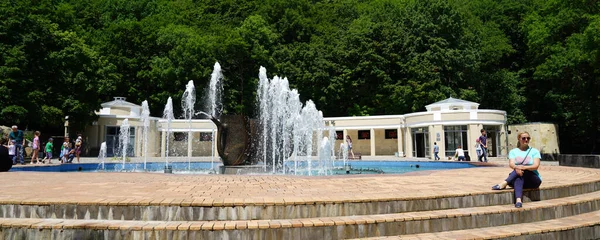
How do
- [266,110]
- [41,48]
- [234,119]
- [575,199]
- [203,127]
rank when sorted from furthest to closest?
[203,127] → [41,48] → [266,110] → [234,119] → [575,199]

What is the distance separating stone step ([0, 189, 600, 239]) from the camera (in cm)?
493

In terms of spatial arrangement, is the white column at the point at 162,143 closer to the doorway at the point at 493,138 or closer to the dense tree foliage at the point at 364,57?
the dense tree foliage at the point at 364,57

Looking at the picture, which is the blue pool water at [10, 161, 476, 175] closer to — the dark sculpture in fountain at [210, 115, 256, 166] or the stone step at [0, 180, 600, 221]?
the dark sculpture in fountain at [210, 115, 256, 166]

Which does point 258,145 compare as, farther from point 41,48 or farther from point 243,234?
point 41,48

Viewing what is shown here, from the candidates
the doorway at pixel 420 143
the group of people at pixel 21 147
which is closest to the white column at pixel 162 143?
the group of people at pixel 21 147

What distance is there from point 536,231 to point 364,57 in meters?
36.9

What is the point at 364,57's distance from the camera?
136ft

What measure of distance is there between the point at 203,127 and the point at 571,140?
114 ft

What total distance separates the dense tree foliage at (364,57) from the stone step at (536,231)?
29.8 metres

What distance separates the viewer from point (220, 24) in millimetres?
50000

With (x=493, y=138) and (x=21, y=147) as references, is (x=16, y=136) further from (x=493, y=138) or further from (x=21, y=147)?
(x=493, y=138)

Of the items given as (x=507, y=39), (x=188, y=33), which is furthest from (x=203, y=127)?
(x=507, y=39)

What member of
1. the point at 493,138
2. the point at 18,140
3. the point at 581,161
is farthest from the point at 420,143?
the point at 18,140

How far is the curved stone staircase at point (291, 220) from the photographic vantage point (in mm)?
4973
